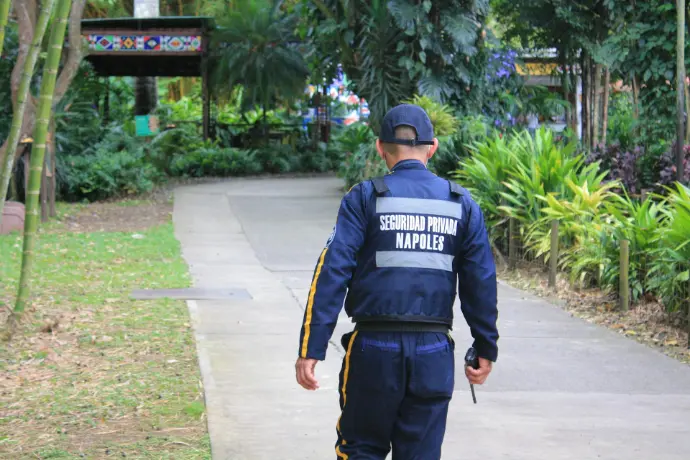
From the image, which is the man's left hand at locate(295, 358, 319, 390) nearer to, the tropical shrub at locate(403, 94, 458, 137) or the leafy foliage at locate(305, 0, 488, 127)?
the tropical shrub at locate(403, 94, 458, 137)

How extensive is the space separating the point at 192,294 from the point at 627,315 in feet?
13.4

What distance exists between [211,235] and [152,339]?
7.38m

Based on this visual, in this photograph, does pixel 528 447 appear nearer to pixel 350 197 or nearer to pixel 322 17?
pixel 350 197

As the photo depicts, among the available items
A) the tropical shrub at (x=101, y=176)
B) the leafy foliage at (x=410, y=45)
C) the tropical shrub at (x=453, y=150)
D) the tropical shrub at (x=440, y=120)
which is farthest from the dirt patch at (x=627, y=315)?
the tropical shrub at (x=101, y=176)

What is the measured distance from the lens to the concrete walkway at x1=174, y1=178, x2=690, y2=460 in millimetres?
5465

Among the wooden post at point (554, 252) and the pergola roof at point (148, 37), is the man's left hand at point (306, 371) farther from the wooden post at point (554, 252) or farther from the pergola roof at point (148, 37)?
the pergola roof at point (148, 37)

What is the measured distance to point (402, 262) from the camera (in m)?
3.91

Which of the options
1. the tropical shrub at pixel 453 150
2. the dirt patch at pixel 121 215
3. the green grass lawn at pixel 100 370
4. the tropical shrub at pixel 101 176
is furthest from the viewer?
the tropical shrub at pixel 101 176

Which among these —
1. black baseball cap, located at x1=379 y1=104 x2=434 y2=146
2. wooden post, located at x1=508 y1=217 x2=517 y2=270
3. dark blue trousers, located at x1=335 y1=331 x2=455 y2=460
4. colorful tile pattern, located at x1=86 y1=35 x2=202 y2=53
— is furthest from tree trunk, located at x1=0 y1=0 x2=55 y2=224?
colorful tile pattern, located at x1=86 y1=35 x2=202 y2=53

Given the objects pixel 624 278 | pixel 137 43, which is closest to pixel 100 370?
pixel 624 278

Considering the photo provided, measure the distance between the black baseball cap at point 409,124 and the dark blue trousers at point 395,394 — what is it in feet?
2.49

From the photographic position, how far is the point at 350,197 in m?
3.95

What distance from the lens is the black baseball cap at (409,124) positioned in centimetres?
403

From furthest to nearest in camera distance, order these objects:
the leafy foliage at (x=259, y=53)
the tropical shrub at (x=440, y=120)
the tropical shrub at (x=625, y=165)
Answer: the leafy foliage at (x=259, y=53) < the tropical shrub at (x=440, y=120) < the tropical shrub at (x=625, y=165)
